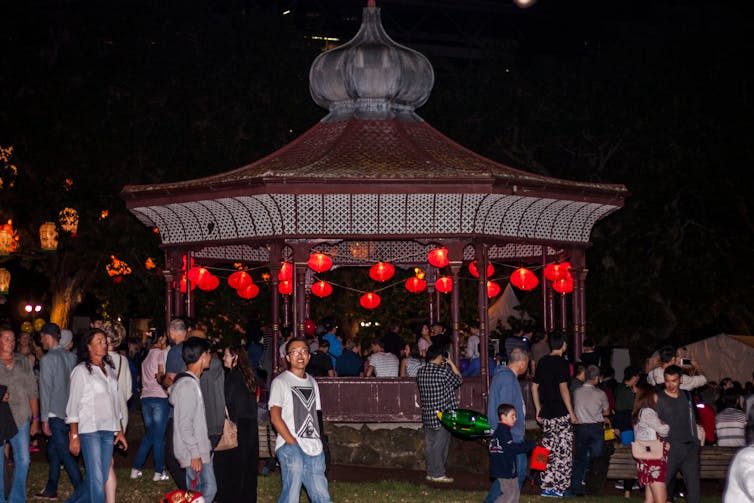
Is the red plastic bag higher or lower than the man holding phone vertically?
lower

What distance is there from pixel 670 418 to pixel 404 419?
5.48 metres

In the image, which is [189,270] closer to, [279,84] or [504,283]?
[279,84]

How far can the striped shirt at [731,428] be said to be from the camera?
15539 mm

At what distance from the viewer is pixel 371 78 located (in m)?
19.5

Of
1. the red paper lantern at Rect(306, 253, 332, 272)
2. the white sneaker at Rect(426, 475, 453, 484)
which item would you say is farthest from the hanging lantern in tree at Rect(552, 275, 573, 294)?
the white sneaker at Rect(426, 475, 453, 484)

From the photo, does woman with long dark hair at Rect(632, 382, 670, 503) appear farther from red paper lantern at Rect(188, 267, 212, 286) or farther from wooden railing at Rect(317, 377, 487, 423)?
red paper lantern at Rect(188, 267, 212, 286)

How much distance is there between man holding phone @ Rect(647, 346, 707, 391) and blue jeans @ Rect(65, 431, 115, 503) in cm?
613

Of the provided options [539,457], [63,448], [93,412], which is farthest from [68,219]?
[93,412]

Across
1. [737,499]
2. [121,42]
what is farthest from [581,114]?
[737,499]

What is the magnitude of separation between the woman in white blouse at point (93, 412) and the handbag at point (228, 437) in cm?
96

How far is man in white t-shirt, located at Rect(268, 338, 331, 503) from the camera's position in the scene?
384 inches

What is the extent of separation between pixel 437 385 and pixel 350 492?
1772 millimetres

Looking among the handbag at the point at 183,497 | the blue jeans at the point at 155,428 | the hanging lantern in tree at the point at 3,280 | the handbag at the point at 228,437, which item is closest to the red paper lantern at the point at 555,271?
the blue jeans at the point at 155,428

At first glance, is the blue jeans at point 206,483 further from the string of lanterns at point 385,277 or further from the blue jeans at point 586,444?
the string of lanterns at point 385,277
